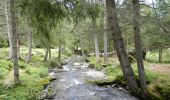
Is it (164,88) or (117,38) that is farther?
(164,88)

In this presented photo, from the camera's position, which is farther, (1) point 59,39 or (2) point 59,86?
(1) point 59,39

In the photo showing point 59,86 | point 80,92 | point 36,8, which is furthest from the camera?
point 59,86

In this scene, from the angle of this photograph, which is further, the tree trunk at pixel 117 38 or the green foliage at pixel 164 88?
the green foliage at pixel 164 88

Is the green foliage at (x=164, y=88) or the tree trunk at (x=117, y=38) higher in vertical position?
the tree trunk at (x=117, y=38)

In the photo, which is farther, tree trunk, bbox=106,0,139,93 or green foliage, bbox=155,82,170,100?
green foliage, bbox=155,82,170,100

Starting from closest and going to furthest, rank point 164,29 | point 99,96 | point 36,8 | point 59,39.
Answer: point 36,8 < point 164,29 < point 99,96 < point 59,39

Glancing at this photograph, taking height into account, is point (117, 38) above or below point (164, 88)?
above

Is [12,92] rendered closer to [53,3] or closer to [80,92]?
[80,92]

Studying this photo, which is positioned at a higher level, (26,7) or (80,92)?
(26,7)

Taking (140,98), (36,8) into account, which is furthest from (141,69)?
(36,8)

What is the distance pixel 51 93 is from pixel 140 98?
4.56 meters

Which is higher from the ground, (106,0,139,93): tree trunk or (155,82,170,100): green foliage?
(106,0,139,93): tree trunk

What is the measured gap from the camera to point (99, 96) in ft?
42.6

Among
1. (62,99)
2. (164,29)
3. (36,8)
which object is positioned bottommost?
(62,99)
